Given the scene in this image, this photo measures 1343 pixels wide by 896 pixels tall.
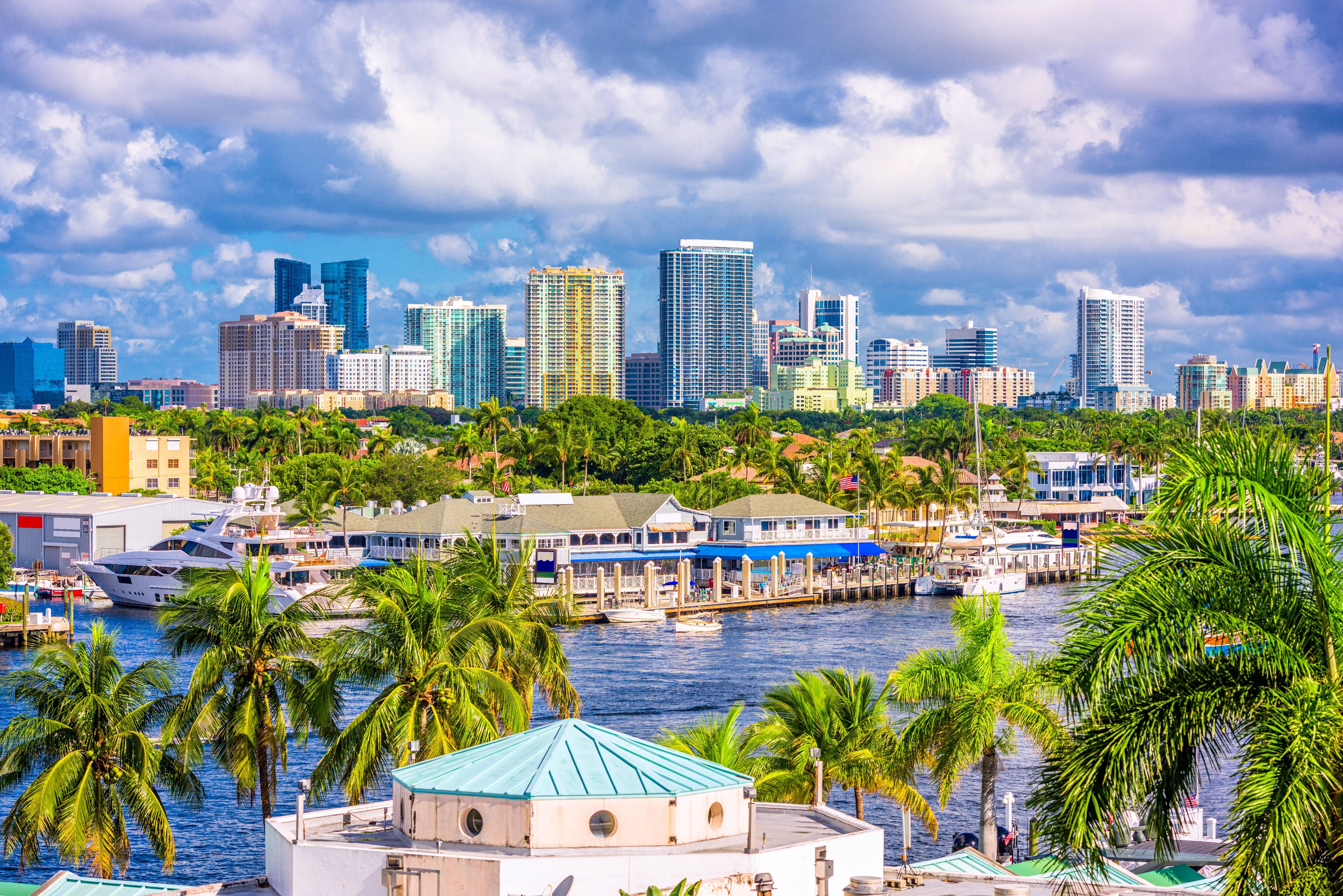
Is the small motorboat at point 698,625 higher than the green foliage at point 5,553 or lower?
lower

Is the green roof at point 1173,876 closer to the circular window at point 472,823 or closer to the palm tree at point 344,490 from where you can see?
the circular window at point 472,823

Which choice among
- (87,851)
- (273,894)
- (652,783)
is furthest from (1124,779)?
(87,851)

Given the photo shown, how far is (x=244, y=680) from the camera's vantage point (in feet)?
91.8

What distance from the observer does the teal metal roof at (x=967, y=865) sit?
24938 mm

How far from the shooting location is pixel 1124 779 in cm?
1134

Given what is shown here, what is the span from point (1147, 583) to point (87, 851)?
70.5ft

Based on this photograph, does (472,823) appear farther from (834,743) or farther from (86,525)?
(86,525)

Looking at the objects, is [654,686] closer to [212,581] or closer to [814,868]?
[212,581]

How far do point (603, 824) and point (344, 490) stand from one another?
3677 inches

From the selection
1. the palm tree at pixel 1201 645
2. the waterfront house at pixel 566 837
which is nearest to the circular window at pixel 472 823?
the waterfront house at pixel 566 837

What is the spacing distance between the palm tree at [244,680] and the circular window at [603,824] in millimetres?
10344

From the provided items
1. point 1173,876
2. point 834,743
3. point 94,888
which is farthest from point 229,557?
point 94,888

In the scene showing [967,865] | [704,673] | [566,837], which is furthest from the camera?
[704,673]

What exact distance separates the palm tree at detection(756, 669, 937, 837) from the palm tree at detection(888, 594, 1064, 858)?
1.96 ft
